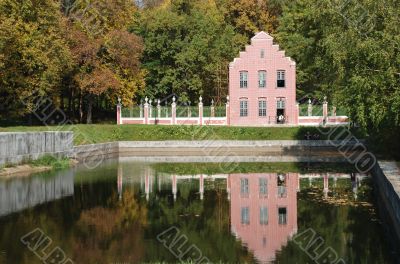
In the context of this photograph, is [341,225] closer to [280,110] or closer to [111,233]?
[111,233]

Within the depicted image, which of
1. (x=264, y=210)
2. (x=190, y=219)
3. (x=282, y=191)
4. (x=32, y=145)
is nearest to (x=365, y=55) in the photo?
Answer: (x=282, y=191)

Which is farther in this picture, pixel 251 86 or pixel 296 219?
pixel 251 86

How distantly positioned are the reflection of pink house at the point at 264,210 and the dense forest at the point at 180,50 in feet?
17.7

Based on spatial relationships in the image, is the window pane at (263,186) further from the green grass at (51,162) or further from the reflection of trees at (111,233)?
the green grass at (51,162)

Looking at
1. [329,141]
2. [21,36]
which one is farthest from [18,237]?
[329,141]

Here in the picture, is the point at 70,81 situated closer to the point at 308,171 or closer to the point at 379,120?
the point at 308,171

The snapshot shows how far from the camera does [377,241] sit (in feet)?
57.8

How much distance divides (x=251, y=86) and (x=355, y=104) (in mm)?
32282

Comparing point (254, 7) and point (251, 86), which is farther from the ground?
point (254, 7)

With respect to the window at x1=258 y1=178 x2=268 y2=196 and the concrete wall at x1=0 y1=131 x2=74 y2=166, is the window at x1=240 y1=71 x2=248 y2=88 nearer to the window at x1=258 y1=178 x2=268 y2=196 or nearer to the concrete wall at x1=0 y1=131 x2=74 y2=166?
the concrete wall at x1=0 y1=131 x2=74 y2=166

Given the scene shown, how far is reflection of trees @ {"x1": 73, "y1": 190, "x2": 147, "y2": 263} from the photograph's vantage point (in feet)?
52.0

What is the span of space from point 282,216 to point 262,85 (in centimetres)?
4089

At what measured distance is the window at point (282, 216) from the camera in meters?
20.7

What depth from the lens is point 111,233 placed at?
18656 mm
